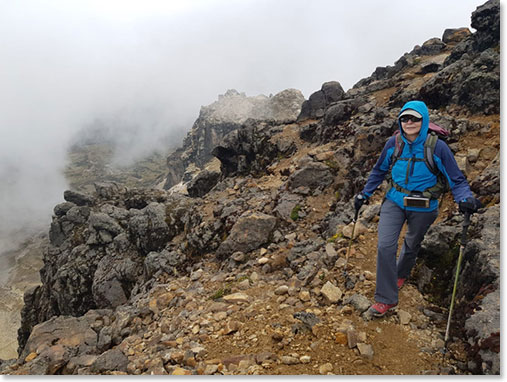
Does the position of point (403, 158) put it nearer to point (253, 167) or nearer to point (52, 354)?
point (52, 354)

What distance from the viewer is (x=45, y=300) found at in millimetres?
31484

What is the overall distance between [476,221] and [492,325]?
3.27 meters

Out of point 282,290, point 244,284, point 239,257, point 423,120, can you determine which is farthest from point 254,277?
point 423,120

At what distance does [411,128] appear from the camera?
19.8 ft

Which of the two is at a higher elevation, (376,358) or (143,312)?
(376,358)

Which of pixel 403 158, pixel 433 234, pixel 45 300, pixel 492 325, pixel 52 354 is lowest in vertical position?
pixel 45 300

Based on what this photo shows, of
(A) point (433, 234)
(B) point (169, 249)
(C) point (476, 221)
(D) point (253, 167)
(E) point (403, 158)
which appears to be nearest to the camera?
(E) point (403, 158)

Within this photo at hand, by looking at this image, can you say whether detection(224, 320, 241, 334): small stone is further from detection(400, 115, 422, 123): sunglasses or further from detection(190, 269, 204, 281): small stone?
detection(400, 115, 422, 123): sunglasses

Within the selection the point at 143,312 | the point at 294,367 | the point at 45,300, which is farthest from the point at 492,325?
the point at 45,300

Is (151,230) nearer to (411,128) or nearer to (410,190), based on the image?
(410,190)

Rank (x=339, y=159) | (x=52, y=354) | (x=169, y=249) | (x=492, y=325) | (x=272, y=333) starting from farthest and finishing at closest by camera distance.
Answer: (x=169, y=249), (x=339, y=159), (x=52, y=354), (x=272, y=333), (x=492, y=325)

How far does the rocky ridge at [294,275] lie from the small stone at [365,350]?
3cm

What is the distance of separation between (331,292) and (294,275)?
2200 millimetres

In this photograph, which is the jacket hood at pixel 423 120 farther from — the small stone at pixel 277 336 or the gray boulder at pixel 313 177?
the gray boulder at pixel 313 177
